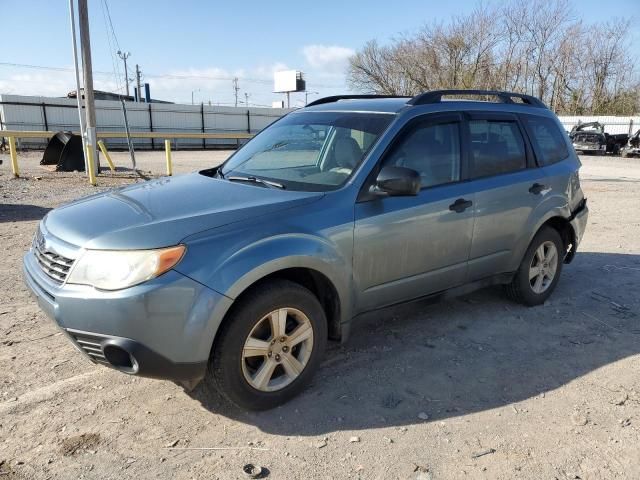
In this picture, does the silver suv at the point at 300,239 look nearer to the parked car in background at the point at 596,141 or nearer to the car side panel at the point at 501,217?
the car side panel at the point at 501,217

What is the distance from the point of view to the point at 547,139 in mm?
4828

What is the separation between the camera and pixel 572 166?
4.97 meters

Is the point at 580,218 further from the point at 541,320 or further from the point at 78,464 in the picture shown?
the point at 78,464

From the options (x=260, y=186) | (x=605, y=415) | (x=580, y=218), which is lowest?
(x=605, y=415)

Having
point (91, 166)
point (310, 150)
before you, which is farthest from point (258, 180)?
point (91, 166)

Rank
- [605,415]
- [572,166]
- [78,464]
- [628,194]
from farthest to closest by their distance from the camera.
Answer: [628,194] < [572,166] < [605,415] < [78,464]

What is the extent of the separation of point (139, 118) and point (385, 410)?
108 ft

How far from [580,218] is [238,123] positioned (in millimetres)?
33827

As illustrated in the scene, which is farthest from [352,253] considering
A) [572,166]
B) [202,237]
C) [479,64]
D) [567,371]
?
[479,64]

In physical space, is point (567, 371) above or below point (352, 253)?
below

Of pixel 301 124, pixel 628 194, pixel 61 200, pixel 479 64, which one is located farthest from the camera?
pixel 479 64

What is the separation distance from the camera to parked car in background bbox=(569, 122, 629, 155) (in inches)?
1138

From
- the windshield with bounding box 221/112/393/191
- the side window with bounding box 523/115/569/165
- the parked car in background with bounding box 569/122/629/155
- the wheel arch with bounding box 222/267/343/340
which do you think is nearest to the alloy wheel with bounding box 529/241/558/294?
the side window with bounding box 523/115/569/165

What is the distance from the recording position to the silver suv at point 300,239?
258 centimetres
